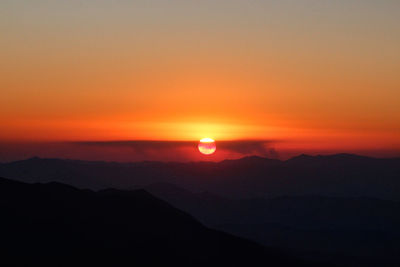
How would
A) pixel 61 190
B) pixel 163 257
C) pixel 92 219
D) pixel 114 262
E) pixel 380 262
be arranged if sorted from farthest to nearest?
pixel 380 262
pixel 61 190
pixel 92 219
pixel 163 257
pixel 114 262

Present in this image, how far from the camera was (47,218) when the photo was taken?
278 feet

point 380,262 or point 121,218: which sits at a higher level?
point 121,218

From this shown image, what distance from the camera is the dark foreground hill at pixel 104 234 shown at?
7588 centimetres

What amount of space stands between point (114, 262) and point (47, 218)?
14.6 m

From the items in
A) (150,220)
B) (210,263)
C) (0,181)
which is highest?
(0,181)

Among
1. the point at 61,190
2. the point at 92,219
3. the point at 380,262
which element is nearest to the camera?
the point at 92,219

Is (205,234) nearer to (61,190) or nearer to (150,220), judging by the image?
(150,220)

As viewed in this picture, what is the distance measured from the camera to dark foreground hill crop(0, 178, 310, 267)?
249 ft

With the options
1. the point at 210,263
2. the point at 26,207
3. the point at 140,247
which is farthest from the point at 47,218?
the point at 210,263

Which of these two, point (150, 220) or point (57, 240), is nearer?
point (57, 240)

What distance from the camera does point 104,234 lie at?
84438 millimetres

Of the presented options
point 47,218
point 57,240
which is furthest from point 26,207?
point 57,240

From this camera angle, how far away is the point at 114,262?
76000 millimetres

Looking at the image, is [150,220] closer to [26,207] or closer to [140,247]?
[140,247]
